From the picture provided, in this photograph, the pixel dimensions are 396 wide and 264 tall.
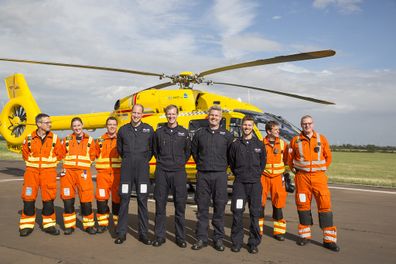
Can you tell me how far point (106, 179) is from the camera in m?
5.97

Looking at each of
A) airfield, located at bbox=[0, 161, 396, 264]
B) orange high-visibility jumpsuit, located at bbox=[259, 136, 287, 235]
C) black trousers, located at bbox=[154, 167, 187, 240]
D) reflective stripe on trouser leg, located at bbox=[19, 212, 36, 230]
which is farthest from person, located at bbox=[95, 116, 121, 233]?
orange high-visibility jumpsuit, located at bbox=[259, 136, 287, 235]

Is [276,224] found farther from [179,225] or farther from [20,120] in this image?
[20,120]

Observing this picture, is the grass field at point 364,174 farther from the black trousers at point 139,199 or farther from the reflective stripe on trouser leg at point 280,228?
the black trousers at point 139,199

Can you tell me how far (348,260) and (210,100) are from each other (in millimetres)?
5998

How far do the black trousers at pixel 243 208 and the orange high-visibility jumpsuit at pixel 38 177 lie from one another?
296cm

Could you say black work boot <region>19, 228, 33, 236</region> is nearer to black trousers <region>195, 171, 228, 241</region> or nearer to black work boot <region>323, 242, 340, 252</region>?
black trousers <region>195, 171, 228, 241</region>

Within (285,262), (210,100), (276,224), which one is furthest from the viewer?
(210,100)

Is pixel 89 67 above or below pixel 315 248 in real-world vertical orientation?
above

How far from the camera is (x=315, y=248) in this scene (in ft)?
16.6

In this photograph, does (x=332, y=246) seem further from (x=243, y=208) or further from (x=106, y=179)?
(x=106, y=179)

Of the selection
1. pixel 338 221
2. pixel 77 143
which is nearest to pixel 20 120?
pixel 77 143

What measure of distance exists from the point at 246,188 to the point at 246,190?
0.03 meters

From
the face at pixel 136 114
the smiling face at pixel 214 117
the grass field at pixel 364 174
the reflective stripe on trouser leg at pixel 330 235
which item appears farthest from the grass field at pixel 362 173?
the face at pixel 136 114

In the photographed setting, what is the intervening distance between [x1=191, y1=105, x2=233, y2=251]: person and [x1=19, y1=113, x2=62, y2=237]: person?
2.45 meters
